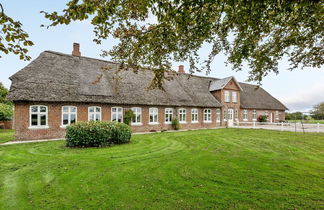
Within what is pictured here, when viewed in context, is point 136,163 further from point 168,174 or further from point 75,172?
point 75,172

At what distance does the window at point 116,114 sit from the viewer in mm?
17502

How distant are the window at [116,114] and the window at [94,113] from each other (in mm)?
1381

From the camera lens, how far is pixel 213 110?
2572 centimetres

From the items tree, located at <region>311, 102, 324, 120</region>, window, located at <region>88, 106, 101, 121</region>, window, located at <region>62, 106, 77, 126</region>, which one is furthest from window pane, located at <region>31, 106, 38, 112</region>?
tree, located at <region>311, 102, 324, 120</region>

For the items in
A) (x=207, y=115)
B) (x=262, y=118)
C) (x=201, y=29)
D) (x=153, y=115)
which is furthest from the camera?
(x=262, y=118)

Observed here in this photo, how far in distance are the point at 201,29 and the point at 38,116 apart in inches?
604

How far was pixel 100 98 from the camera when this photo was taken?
654 inches

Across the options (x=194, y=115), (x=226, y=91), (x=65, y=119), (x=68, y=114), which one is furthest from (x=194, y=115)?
(x=65, y=119)

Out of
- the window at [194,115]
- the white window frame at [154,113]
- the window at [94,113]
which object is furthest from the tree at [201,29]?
the window at [194,115]

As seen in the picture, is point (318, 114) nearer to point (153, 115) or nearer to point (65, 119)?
point (153, 115)

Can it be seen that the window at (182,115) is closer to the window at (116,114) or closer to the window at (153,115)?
the window at (153,115)

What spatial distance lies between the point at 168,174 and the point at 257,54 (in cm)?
566

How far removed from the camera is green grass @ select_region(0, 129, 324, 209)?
3.97m

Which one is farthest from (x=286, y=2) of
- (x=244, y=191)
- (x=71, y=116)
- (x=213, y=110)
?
(x=213, y=110)
